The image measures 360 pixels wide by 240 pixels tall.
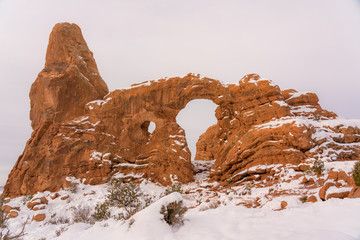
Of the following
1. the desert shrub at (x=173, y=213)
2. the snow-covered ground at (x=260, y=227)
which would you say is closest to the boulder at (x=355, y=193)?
the snow-covered ground at (x=260, y=227)

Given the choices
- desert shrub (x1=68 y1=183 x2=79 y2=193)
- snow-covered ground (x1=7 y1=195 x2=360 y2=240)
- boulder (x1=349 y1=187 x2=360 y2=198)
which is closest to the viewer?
snow-covered ground (x1=7 y1=195 x2=360 y2=240)

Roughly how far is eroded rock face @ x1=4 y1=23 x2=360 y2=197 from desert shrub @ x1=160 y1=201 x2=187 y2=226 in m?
12.1

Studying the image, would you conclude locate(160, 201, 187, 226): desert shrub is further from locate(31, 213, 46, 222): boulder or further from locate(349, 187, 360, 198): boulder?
locate(31, 213, 46, 222): boulder

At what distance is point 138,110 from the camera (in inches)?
872

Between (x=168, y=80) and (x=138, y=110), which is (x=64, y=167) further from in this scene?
(x=168, y=80)

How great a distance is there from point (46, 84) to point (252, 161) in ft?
70.1

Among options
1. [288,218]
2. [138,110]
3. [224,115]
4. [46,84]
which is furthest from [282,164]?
[46,84]

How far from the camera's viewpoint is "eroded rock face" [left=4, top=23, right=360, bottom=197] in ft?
55.5

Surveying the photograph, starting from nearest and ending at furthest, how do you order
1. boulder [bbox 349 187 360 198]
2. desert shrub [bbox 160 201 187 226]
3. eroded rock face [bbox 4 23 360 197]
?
desert shrub [bbox 160 201 187 226] → boulder [bbox 349 187 360 198] → eroded rock face [bbox 4 23 360 197]

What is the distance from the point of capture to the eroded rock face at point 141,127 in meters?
16.9

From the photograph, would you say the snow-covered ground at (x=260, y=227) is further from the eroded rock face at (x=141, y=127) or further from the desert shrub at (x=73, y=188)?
the desert shrub at (x=73, y=188)

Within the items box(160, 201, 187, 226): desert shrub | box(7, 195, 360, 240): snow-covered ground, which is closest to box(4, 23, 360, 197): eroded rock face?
box(7, 195, 360, 240): snow-covered ground

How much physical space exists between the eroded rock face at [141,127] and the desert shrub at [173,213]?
12.1m

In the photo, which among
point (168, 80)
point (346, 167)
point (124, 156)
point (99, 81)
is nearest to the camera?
point (346, 167)
